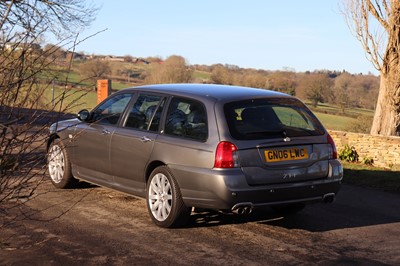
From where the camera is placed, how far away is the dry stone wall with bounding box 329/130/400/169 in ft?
44.8

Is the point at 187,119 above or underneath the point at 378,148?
above

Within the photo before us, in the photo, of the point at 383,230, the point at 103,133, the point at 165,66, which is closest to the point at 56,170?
the point at 103,133

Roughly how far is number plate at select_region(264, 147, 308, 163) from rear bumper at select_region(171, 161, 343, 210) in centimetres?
28

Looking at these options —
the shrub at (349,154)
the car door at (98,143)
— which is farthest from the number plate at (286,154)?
the shrub at (349,154)

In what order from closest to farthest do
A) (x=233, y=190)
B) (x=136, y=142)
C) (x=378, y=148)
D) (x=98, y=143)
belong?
(x=233, y=190) → (x=136, y=142) → (x=98, y=143) → (x=378, y=148)

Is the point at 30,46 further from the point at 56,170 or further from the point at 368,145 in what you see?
the point at 368,145

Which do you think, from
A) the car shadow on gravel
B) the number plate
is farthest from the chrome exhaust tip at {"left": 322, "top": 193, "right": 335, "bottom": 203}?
the number plate

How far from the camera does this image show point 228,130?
6801 millimetres

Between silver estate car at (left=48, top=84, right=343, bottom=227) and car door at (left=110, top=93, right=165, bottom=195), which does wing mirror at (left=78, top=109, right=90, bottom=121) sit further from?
car door at (left=110, top=93, right=165, bottom=195)

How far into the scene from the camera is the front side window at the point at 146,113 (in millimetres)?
7703

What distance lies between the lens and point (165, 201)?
7.16 metres

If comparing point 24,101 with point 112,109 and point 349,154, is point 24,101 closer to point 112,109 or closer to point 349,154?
point 112,109

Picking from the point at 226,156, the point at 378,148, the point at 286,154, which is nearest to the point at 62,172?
the point at 226,156

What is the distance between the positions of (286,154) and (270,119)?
0.54 m
